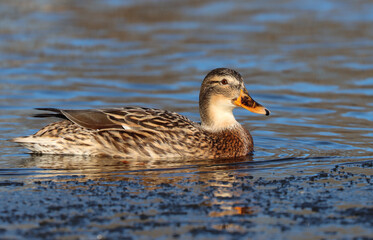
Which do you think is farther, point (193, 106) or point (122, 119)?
point (193, 106)

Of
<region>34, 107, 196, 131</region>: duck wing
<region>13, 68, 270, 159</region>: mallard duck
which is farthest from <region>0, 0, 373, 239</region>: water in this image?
<region>34, 107, 196, 131</region>: duck wing

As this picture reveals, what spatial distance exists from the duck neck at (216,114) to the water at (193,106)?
0.65m

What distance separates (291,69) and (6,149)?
783cm

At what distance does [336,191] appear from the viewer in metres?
7.97

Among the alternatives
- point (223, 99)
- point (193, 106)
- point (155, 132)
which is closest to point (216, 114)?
point (223, 99)

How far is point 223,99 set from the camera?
34.5ft

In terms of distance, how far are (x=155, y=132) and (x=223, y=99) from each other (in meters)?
1.12

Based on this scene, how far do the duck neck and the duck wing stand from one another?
11.6 inches

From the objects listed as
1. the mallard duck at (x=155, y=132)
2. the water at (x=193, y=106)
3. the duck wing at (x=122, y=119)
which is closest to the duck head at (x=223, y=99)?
the mallard duck at (x=155, y=132)

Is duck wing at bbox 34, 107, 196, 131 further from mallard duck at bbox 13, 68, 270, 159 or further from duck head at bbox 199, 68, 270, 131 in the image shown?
duck head at bbox 199, 68, 270, 131

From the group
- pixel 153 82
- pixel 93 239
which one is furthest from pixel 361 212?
pixel 153 82

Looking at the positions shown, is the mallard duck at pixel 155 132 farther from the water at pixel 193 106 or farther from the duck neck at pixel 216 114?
the water at pixel 193 106

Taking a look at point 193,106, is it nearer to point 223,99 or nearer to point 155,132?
point 223,99

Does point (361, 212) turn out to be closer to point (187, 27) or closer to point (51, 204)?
point (51, 204)
